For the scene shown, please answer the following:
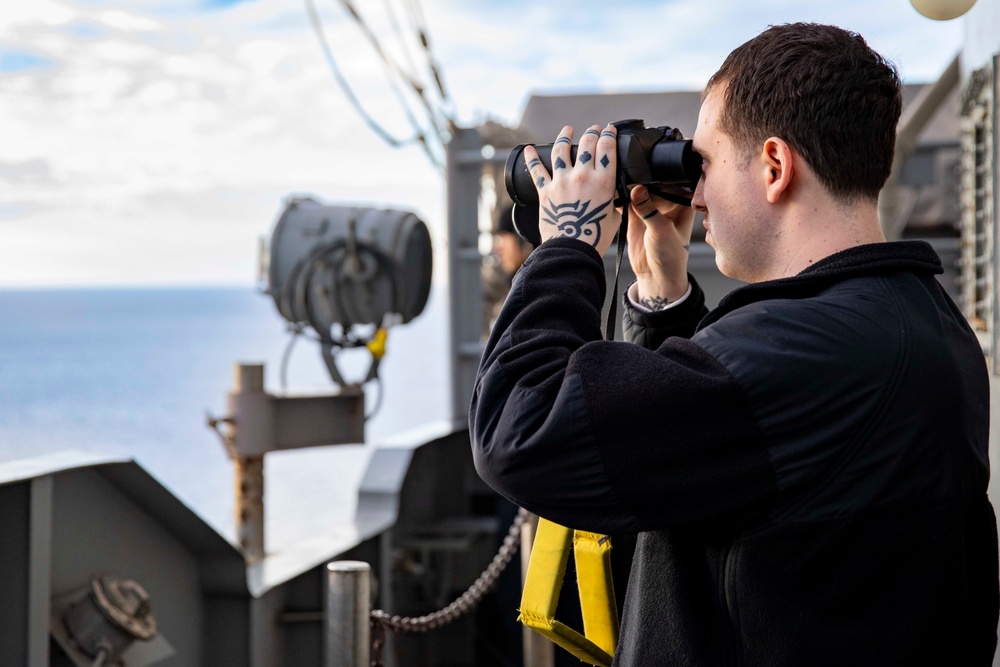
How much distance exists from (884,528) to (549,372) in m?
0.40

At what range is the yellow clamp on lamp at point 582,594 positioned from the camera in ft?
5.14

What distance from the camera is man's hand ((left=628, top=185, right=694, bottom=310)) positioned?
5.47ft

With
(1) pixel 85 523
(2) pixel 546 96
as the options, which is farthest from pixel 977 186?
(2) pixel 546 96

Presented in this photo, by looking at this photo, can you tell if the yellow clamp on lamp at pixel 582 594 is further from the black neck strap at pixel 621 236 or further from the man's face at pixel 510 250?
the man's face at pixel 510 250

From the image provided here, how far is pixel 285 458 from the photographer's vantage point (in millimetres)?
36312

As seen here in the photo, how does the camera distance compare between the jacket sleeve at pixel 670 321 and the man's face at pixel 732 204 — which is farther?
the jacket sleeve at pixel 670 321

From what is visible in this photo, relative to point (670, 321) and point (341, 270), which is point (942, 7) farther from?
point (341, 270)

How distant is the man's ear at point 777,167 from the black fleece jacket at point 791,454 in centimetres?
11

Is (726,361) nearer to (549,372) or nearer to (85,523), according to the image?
(549,372)

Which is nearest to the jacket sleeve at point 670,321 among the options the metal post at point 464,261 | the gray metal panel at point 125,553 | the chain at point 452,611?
the chain at point 452,611

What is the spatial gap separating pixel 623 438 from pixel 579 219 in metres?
0.35

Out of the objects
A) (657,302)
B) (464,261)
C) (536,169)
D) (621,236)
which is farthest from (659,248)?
(464,261)

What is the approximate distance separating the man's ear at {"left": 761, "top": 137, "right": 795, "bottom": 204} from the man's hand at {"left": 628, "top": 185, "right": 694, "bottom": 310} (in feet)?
1.18

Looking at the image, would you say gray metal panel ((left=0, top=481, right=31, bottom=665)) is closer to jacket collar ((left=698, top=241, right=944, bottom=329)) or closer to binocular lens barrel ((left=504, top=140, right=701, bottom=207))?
binocular lens barrel ((left=504, top=140, right=701, bottom=207))
